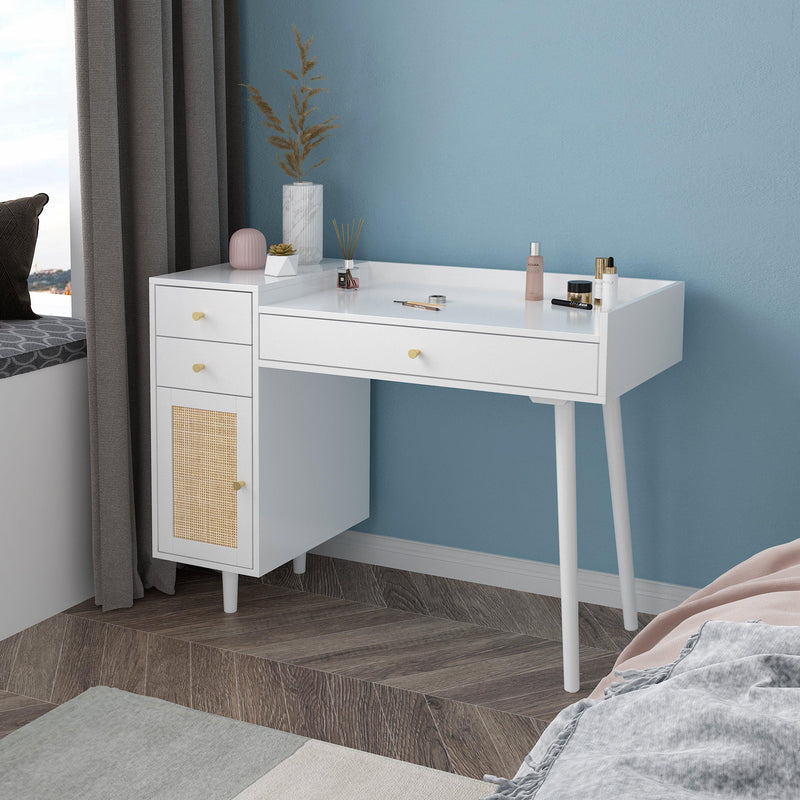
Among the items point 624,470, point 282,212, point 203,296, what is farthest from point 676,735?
point 282,212

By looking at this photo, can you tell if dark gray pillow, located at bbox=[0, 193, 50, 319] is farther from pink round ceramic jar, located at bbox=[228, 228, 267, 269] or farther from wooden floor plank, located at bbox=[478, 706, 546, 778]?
wooden floor plank, located at bbox=[478, 706, 546, 778]

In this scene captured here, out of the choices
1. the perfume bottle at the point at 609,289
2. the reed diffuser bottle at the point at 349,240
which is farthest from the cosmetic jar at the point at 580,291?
the reed diffuser bottle at the point at 349,240

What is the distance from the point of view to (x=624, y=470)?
8.11ft

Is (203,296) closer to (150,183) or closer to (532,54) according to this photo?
(150,183)

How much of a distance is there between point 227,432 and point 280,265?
0.41 meters

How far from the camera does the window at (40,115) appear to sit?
2867mm

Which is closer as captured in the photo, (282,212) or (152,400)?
(152,400)

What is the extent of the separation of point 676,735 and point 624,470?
5.12 feet

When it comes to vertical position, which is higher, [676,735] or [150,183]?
[150,183]

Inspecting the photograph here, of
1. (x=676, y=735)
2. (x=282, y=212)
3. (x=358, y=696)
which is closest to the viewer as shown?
(x=676, y=735)

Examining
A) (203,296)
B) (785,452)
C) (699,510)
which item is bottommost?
(699,510)

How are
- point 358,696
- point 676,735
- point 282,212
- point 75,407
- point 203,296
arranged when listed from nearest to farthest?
point 676,735 < point 358,696 < point 203,296 < point 75,407 < point 282,212

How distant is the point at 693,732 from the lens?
940mm

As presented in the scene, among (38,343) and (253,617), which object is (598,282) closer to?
(253,617)
